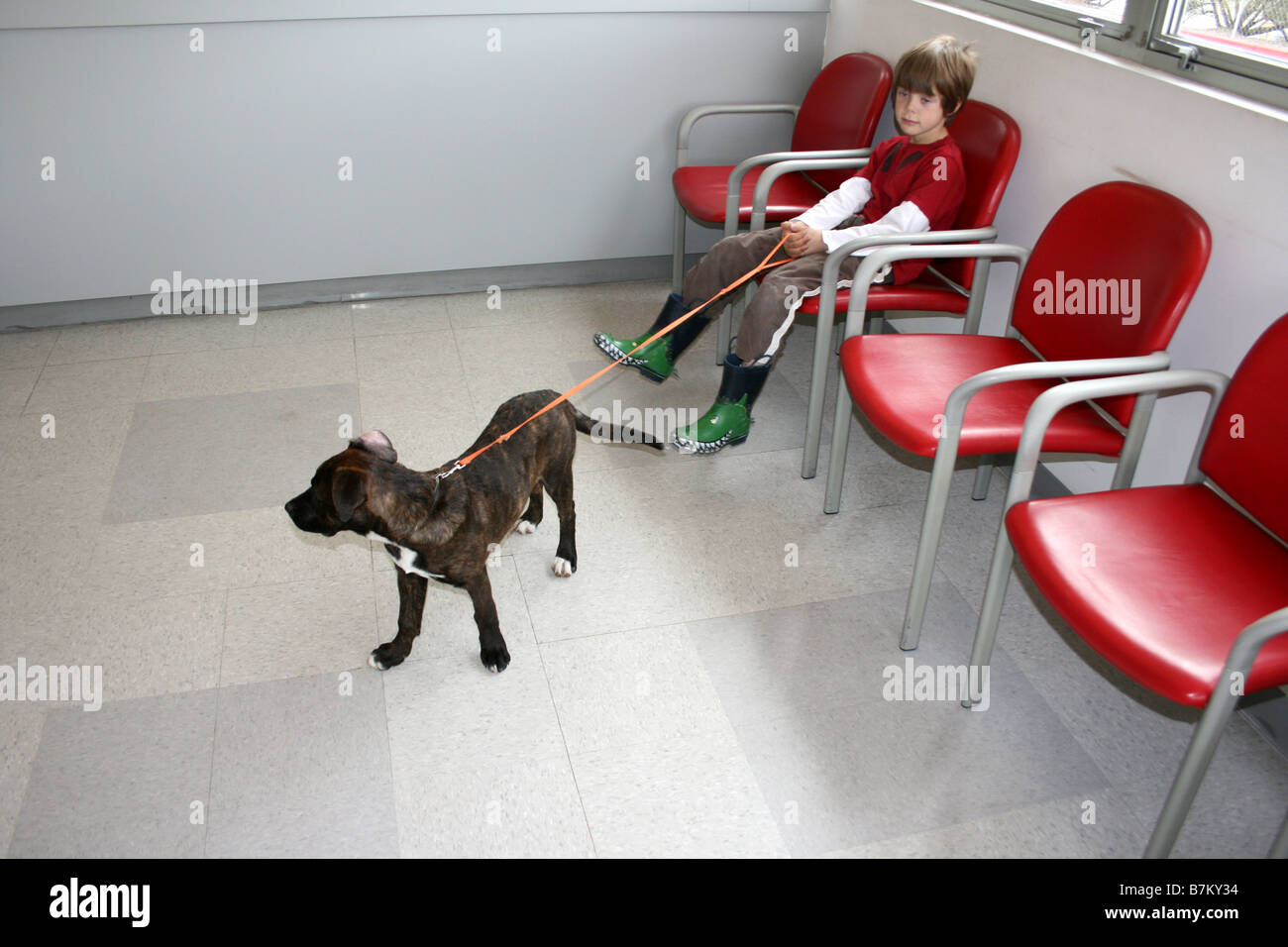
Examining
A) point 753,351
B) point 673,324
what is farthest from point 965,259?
point 673,324

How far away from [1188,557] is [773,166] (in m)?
1.79

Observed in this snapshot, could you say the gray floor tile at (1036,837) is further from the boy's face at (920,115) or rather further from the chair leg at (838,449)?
the boy's face at (920,115)

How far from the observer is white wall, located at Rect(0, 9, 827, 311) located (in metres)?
3.28

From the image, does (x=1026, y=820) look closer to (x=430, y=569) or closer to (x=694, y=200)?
(x=430, y=569)

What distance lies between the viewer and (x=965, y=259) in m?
2.58

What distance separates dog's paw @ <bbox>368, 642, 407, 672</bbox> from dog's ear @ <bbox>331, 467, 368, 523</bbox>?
1.82 feet

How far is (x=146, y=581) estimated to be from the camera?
2.40 m

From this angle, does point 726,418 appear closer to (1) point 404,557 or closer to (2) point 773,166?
(2) point 773,166

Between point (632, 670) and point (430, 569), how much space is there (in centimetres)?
53

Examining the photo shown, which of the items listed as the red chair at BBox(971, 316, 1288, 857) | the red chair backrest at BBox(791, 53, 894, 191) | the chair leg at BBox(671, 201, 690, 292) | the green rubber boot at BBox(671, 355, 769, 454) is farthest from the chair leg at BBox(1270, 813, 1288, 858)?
the chair leg at BBox(671, 201, 690, 292)

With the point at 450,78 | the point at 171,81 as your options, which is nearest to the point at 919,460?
the point at 450,78

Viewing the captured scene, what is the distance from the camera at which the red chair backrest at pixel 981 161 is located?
2529 mm

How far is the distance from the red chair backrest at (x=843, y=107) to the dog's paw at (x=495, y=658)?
2.02m

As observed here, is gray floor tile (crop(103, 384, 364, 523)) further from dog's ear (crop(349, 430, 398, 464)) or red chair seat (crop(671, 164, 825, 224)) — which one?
red chair seat (crop(671, 164, 825, 224))
